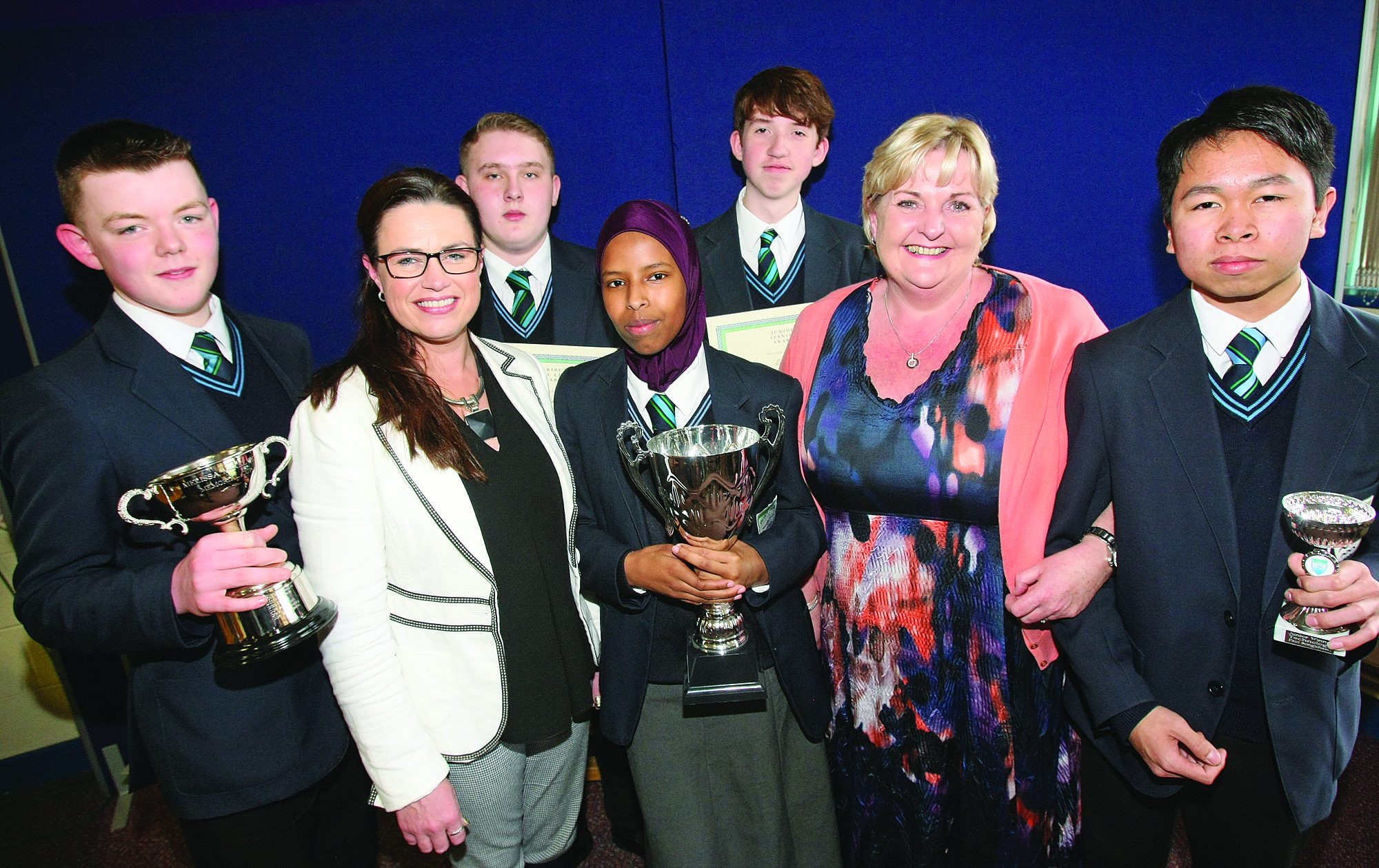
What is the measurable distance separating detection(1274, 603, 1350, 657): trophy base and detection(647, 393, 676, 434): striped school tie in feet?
4.25

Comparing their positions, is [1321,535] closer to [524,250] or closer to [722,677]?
[722,677]

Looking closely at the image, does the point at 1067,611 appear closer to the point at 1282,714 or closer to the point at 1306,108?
the point at 1282,714

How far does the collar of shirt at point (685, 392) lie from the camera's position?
73.8 inches

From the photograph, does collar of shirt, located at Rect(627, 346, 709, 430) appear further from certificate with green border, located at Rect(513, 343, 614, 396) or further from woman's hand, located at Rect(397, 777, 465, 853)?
woman's hand, located at Rect(397, 777, 465, 853)

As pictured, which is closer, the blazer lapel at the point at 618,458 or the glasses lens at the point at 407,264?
the glasses lens at the point at 407,264

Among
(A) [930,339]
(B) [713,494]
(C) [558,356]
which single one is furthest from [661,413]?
(C) [558,356]

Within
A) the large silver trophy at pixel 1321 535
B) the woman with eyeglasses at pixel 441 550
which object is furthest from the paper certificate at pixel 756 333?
the large silver trophy at pixel 1321 535

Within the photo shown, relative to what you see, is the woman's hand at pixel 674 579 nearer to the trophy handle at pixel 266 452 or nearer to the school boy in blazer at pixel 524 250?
the trophy handle at pixel 266 452

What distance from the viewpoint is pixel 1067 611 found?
1.68m

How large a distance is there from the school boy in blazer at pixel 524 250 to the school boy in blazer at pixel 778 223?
0.47 meters

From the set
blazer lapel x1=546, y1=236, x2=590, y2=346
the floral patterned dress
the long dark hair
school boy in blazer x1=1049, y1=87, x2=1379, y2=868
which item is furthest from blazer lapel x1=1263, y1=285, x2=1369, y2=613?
blazer lapel x1=546, y1=236, x2=590, y2=346

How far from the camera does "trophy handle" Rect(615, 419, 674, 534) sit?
5.66 ft

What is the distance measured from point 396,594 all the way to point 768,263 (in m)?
1.75

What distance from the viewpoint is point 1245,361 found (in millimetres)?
1533
